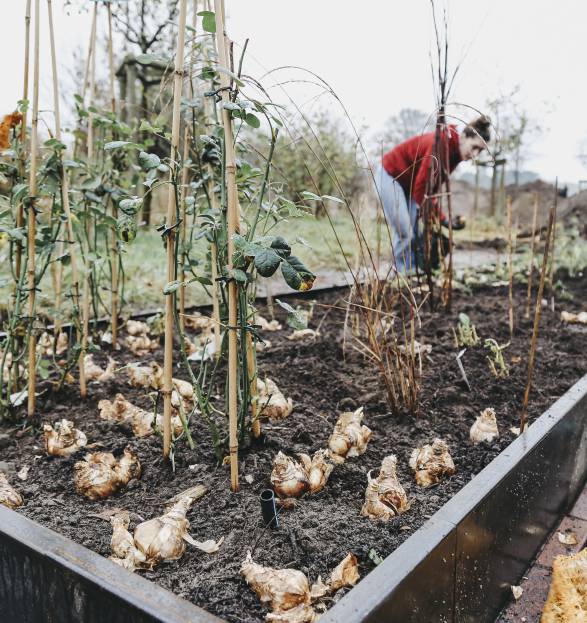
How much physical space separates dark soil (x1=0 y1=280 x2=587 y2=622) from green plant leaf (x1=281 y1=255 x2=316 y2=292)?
1.78 feet

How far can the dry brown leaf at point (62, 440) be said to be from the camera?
169 cm

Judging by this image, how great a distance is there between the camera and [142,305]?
379cm

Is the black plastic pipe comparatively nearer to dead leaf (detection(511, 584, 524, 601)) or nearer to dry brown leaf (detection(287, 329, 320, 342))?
dead leaf (detection(511, 584, 524, 601))

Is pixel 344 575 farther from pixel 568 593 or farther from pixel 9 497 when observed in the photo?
pixel 9 497

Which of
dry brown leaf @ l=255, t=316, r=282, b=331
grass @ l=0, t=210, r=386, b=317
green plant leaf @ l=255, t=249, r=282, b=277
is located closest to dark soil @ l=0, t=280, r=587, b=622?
dry brown leaf @ l=255, t=316, r=282, b=331

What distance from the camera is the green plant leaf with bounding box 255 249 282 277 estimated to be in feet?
3.63

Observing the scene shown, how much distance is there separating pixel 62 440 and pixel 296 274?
1.02m

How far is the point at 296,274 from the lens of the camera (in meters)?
1.16

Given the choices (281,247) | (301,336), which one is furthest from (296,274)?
(301,336)

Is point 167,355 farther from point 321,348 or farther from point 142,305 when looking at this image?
point 142,305

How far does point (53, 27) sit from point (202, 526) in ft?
5.29

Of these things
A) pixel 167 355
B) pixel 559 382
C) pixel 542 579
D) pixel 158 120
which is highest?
pixel 158 120

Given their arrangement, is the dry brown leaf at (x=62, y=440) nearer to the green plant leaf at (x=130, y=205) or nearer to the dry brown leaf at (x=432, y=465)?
the green plant leaf at (x=130, y=205)

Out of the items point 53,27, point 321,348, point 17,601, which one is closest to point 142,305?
point 321,348
